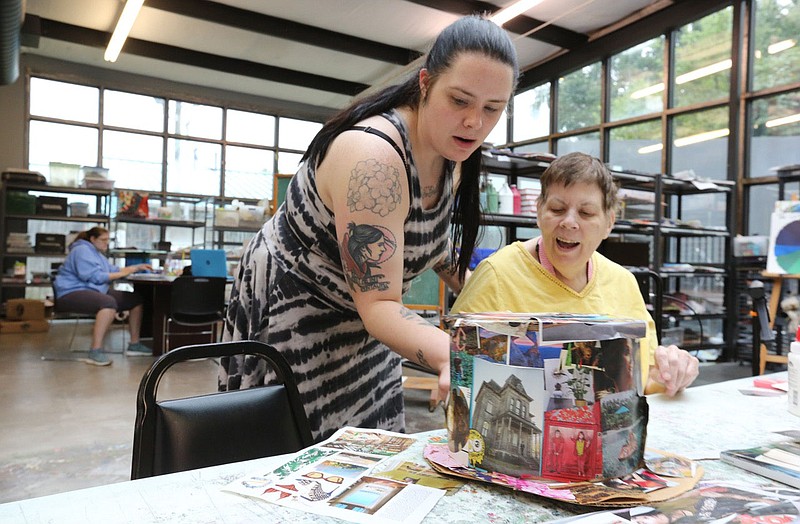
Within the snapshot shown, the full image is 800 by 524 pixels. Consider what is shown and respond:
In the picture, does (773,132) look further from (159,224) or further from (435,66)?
(159,224)

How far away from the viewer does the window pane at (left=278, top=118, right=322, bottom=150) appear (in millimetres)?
10594

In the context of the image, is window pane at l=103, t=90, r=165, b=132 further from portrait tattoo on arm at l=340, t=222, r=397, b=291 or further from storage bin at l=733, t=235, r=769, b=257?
portrait tattoo on arm at l=340, t=222, r=397, b=291

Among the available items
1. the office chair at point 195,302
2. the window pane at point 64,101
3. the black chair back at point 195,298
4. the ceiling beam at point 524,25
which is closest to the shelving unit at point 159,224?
the window pane at point 64,101

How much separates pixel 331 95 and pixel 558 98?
163 inches

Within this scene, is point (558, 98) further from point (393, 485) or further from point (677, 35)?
point (393, 485)

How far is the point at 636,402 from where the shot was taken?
663 millimetres

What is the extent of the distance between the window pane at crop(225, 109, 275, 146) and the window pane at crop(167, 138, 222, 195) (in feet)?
1.33

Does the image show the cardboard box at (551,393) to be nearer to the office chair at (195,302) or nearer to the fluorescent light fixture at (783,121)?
the office chair at (195,302)

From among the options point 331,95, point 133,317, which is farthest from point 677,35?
point 133,317

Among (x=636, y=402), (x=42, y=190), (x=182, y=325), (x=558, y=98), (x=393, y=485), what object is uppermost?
(x=558, y=98)

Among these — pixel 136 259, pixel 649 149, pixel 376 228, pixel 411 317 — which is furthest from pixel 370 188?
pixel 136 259

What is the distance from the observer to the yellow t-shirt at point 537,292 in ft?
4.63

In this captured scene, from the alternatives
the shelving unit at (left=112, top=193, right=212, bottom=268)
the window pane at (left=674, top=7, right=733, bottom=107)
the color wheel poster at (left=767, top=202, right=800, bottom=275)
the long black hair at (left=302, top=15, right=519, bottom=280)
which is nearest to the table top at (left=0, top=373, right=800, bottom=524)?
the long black hair at (left=302, top=15, right=519, bottom=280)

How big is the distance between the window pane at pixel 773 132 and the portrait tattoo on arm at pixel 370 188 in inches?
226
